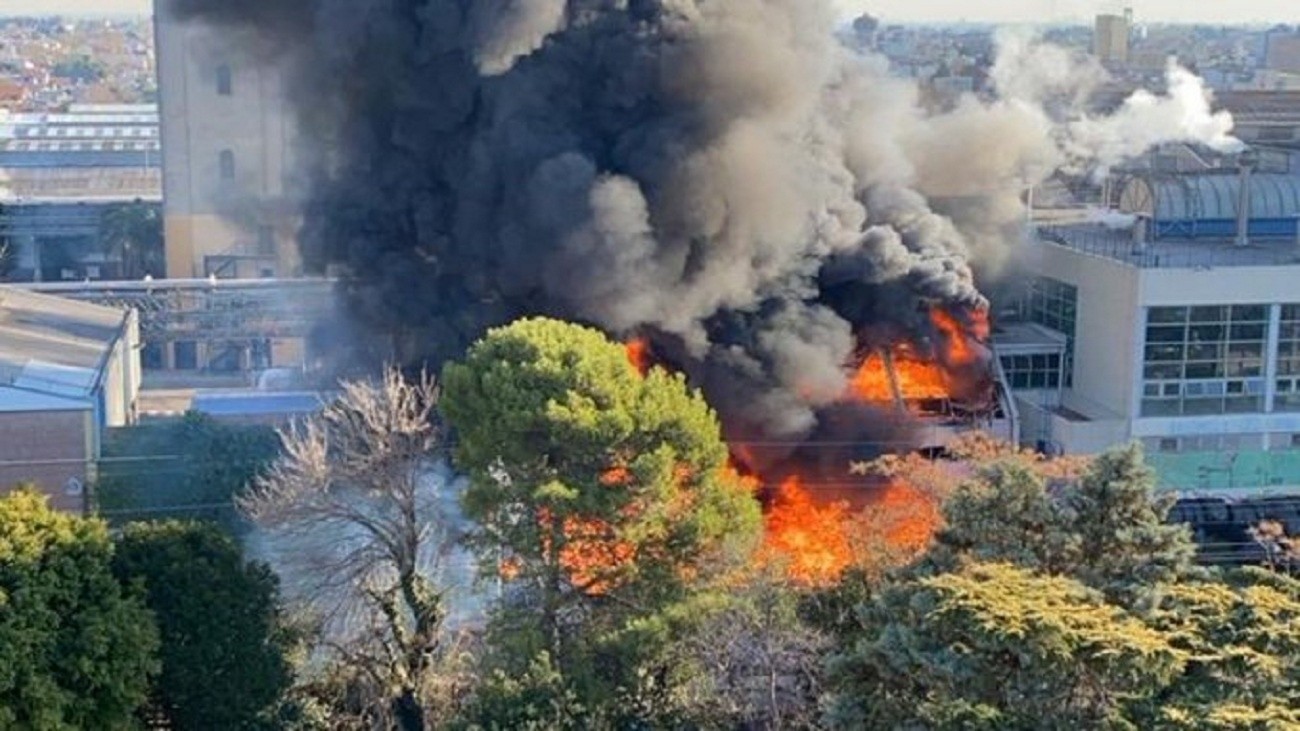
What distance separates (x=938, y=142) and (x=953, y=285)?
5.43m

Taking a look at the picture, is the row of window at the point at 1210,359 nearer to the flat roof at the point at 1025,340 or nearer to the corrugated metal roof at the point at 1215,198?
the flat roof at the point at 1025,340

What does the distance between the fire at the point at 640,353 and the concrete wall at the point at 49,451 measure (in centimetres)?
797

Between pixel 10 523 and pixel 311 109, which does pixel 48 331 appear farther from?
pixel 10 523

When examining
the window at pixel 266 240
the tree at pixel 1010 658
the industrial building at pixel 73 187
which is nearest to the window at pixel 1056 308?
the tree at pixel 1010 658

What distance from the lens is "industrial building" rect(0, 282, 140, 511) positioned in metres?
22.5

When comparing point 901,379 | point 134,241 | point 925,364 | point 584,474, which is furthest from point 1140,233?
point 134,241

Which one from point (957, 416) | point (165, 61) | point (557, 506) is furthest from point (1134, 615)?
point (165, 61)

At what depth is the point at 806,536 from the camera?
21.3 metres

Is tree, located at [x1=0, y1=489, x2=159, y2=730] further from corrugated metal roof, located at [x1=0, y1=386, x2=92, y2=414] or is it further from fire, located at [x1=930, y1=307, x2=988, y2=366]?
fire, located at [x1=930, y1=307, x2=988, y2=366]

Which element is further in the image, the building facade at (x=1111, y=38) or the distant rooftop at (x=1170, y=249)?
the building facade at (x=1111, y=38)

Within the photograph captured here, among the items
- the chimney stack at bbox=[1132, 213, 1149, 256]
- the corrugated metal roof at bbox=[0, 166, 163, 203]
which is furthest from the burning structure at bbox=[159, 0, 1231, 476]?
the corrugated metal roof at bbox=[0, 166, 163, 203]

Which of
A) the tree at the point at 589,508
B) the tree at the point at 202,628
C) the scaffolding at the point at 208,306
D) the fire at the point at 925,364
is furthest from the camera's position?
the scaffolding at the point at 208,306

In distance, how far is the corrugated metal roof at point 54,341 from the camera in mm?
23953

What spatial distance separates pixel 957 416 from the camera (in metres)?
25.6
